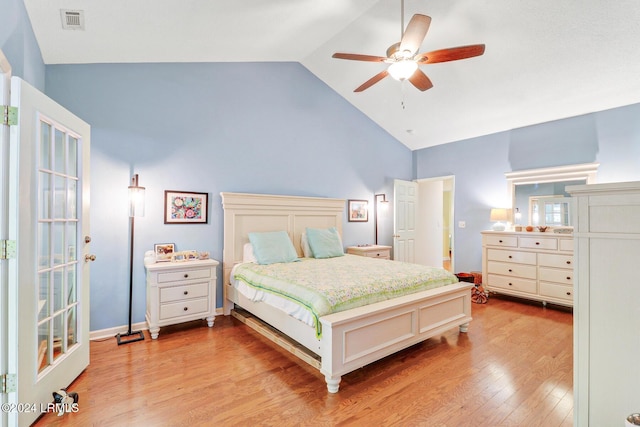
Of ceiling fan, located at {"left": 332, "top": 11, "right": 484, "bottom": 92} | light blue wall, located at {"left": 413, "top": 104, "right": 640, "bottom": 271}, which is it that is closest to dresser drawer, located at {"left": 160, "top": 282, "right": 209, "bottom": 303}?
ceiling fan, located at {"left": 332, "top": 11, "right": 484, "bottom": 92}

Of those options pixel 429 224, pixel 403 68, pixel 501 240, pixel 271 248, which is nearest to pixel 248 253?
pixel 271 248

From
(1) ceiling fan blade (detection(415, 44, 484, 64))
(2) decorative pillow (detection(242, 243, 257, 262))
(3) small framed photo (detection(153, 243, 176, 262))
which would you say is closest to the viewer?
(1) ceiling fan blade (detection(415, 44, 484, 64))

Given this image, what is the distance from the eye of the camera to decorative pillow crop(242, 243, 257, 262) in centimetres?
375

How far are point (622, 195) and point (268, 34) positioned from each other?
345 cm

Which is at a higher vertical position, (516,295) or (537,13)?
(537,13)

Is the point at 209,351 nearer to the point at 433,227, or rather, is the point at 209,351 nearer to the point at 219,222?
the point at 219,222

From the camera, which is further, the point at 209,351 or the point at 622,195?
the point at 209,351

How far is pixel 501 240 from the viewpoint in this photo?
4.55 m

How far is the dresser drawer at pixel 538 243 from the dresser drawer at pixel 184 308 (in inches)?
173

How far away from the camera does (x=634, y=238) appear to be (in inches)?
46.8

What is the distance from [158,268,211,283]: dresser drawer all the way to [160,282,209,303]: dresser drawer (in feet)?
0.28

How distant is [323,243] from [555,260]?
3159 mm

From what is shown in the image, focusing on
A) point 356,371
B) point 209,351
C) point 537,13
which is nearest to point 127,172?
point 209,351

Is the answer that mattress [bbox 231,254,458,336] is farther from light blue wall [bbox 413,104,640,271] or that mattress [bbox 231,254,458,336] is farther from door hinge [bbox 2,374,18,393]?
light blue wall [bbox 413,104,640,271]
